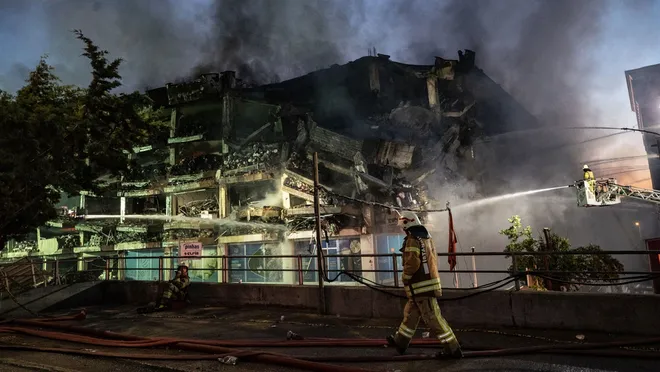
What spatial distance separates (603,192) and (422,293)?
15.0 meters

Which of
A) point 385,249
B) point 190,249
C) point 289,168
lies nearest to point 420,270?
point 190,249

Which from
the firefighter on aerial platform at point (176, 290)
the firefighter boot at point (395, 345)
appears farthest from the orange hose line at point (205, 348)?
the firefighter on aerial platform at point (176, 290)

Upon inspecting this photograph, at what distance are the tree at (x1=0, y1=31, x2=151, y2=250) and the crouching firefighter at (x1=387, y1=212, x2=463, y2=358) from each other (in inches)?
348

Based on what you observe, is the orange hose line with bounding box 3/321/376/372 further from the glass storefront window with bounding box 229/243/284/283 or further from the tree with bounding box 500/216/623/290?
the glass storefront window with bounding box 229/243/284/283

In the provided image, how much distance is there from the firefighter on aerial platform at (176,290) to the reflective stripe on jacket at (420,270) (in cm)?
717

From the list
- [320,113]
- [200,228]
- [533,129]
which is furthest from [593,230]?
[200,228]

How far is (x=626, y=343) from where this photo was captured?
5133 millimetres

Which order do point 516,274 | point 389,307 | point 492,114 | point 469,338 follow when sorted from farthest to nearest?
point 492,114
point 389,307
point 516,274
point 469,338

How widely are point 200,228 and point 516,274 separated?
73.2 feet

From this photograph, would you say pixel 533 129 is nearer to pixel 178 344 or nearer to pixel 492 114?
pixel 492 114

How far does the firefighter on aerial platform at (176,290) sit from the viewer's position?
10180mm

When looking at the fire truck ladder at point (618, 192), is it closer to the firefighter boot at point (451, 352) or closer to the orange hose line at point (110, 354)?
the firefighter boot at point (451, 352)

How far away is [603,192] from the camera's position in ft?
53.6

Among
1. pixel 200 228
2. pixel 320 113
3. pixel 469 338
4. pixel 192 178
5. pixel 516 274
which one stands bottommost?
pixel 469 338
